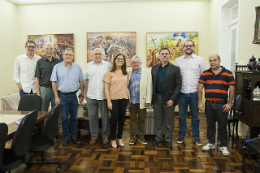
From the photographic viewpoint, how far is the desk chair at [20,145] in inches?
81.4

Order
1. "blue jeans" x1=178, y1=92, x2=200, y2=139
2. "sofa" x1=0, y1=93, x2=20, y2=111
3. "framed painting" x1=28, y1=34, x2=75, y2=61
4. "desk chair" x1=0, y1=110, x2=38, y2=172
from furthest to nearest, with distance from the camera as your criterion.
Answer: "framed painting" x1=28, y1=34, x2=75, y2=61 < "sofa" x1=0, y1=93, x2=20, y2=111 < "blue jeans" x1=178, y1=92, x2=200, y2=139 < "desk chair" x1=0, y1=110, x2=38, y2=172

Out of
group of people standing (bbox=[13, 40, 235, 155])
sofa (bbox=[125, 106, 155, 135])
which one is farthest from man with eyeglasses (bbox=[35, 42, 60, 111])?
sofa (bbox=[125, 106, 155, 135])

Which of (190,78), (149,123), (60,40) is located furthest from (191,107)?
(60,40)

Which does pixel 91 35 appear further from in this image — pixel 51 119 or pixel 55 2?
pixel 51 119

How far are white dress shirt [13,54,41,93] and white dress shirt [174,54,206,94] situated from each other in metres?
2.80

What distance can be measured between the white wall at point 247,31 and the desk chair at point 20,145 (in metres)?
A: 3.68

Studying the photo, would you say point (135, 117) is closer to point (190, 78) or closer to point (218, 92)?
point (190, 78)

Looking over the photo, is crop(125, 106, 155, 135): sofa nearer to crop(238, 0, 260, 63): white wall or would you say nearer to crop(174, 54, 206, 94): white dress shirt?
crop(174, 54, 206, 94): white dress shirt

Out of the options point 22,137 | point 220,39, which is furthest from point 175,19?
point 22,137

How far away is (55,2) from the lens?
6.12 m

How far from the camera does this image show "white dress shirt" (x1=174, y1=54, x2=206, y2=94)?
12.0 feet

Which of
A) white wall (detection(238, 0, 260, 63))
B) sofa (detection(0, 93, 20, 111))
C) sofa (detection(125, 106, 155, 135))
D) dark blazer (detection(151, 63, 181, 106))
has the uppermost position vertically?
white wall (detection(238, 0, 260, 63))

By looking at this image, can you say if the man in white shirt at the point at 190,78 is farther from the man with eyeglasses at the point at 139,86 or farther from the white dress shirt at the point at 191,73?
the man with eyeglasses at the point at 139,86

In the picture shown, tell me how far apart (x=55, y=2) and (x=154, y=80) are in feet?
14.1
